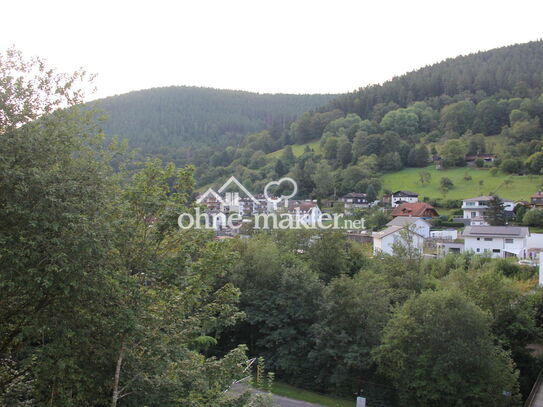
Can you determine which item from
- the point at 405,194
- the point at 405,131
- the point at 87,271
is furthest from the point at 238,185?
the point at 87,271

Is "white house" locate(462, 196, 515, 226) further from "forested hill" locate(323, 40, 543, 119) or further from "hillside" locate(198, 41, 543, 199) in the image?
"forested hill" locate(323, 40, 543, 119)

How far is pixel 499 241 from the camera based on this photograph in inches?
1347

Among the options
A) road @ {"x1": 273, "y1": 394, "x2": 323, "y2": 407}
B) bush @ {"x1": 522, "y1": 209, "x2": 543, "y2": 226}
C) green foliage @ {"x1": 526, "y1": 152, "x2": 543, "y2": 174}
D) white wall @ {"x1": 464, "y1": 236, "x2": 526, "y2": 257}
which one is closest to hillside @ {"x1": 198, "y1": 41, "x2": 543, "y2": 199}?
green foliage @ {"x1": 526, "y1": 152, "x2": 543, "y2": 174}

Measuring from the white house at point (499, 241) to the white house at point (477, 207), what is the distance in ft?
36.9

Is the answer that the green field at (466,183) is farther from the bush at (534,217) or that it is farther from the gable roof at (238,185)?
the gable roof at (238,185)

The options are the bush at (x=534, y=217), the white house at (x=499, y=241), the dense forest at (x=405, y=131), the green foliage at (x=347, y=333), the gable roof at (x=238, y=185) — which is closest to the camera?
the green foliage at (x=347, y=333)

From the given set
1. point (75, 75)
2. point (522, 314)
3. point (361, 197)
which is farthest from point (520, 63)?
point (75, 75)

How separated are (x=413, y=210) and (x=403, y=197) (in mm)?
7429

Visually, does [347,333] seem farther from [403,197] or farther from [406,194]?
[403,197]

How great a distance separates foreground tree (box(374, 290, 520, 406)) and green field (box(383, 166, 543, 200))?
39.7 m

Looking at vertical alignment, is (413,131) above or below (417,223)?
above

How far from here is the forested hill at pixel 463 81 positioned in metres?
90.1

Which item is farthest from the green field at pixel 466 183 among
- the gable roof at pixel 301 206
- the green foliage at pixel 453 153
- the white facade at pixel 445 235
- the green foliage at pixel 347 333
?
the green foliage at pixel 347 333

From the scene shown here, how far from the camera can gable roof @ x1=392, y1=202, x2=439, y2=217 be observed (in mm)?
47197
